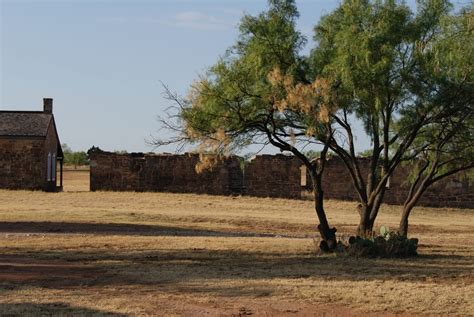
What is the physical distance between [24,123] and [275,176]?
14.7m

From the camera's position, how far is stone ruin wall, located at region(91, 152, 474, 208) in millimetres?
37844

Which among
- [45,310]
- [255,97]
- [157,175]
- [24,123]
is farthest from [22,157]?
[45,310]

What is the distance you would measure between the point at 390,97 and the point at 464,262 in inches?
163

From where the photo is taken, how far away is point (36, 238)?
20391 mm

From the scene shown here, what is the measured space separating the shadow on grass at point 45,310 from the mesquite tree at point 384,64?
27.3 feet

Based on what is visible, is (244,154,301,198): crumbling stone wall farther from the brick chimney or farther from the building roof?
the brick chimney

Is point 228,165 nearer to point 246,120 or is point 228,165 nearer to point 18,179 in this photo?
point 18,179

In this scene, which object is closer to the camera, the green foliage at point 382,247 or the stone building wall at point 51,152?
the green foliage at point 382,247

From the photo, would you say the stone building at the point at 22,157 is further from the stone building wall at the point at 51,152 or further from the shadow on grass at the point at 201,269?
the shadow on grass at the point at 201,269

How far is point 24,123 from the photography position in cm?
4131

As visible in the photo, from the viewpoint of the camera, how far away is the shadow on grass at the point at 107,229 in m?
23.0

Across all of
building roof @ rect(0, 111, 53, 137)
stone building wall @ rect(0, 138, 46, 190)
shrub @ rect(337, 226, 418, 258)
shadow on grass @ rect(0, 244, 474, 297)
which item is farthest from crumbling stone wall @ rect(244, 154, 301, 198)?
shrub @ rect(337, 226, 418, 258)

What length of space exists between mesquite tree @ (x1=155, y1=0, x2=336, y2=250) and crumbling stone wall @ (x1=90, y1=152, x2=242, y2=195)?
20.7m

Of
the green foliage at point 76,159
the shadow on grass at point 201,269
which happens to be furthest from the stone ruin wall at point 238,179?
the green foliage at point 76,159
